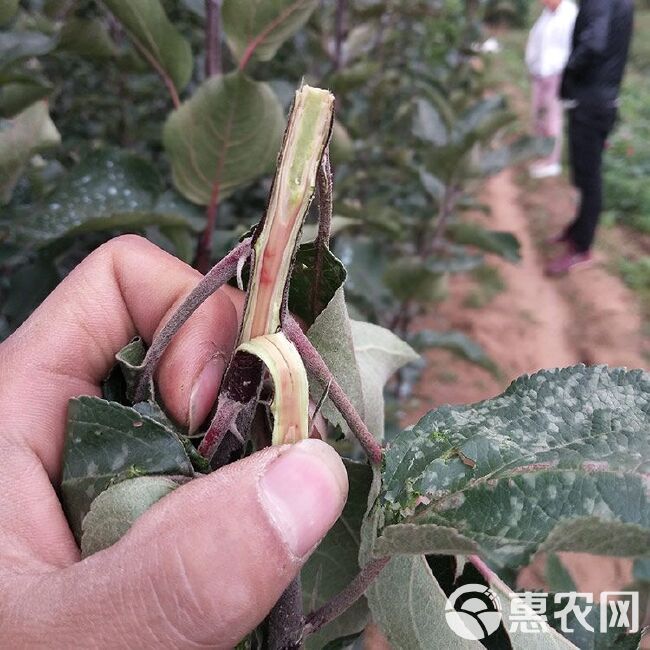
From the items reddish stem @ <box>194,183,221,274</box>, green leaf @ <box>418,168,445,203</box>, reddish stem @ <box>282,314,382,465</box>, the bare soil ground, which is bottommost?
the bare soil ground

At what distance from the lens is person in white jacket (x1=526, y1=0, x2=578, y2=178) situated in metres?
4.95

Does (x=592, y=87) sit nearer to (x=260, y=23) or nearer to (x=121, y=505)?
(x=260, y=23)

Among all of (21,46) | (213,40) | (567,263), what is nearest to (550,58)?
(567,263)

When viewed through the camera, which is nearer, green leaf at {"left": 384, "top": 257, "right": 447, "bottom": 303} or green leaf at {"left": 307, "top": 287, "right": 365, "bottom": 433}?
green leaf at {"left": 307, "top": 287, "right": 365, "bottom": 433}

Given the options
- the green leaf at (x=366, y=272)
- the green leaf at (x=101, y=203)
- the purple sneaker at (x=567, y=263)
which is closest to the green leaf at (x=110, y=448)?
the green leaf at (x=101, y=203)

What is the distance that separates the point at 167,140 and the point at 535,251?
458 cm

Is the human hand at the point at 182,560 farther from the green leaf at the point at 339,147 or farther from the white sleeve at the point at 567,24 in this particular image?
the white sleeve at the point at 567,24

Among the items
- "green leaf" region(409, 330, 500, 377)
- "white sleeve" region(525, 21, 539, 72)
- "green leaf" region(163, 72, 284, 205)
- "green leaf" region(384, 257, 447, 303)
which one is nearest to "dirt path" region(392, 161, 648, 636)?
"green leaf" region(409, 330, 500, 377)

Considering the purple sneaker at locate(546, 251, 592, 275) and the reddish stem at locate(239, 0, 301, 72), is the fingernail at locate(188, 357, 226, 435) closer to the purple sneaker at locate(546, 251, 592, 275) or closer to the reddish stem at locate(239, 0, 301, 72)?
the reddish stem at locate(239, 0, 301, 72)

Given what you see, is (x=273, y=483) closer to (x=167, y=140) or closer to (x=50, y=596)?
(x=50, y=596)

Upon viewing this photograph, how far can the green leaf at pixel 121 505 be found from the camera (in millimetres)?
601

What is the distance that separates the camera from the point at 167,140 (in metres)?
1.17

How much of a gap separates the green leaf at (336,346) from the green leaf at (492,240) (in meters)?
1.77

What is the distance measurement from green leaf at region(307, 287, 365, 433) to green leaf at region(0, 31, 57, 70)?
875mm
